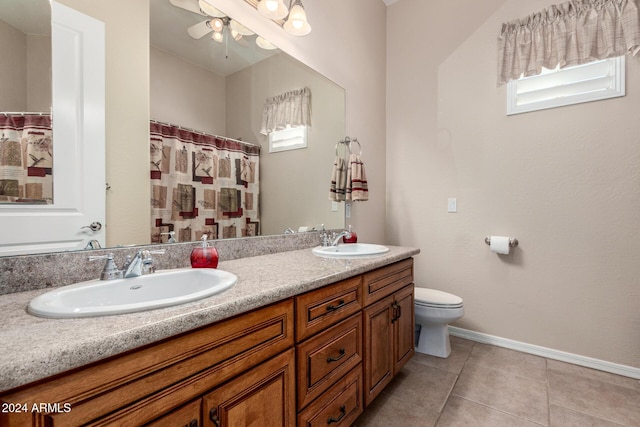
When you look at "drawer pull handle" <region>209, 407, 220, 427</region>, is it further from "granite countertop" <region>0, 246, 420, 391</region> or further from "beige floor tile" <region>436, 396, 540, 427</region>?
"beige floor tile" <region>436, 396, 540, 427</region>

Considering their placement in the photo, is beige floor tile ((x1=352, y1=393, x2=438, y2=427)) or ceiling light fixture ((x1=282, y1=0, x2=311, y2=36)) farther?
ceiling light fixture ((x1=282, y1=0, x2=311, y2=36))

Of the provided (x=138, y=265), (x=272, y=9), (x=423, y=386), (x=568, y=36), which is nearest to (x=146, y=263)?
(x=138, y=265)

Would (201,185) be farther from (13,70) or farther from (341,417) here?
(341,417)

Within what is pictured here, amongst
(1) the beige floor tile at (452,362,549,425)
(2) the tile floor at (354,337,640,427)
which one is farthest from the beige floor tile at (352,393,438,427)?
(1) the beige floor tile at (452,362,549,425)

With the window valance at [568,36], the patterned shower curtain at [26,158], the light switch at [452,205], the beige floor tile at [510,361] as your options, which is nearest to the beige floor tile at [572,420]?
the beige floor tile at [510,361]

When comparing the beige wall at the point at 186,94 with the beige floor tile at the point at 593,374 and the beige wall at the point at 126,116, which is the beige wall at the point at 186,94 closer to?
the beige wall at the point at 126,116

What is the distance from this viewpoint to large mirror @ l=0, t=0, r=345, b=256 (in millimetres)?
1214

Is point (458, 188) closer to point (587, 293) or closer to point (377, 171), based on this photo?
point (377, 171)

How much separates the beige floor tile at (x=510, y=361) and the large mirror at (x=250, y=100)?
140 centimetres

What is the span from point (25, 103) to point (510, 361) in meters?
2.85

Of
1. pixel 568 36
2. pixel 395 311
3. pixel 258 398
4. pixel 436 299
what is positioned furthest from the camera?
pixel 436 299

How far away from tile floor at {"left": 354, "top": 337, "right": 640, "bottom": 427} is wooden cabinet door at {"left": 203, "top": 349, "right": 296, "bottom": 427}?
760mm

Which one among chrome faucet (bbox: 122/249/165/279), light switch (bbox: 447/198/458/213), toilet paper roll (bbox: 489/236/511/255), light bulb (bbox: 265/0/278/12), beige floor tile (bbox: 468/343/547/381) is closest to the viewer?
chrome faucet (bbox: 122/249/165/279)

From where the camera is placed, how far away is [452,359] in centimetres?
205
